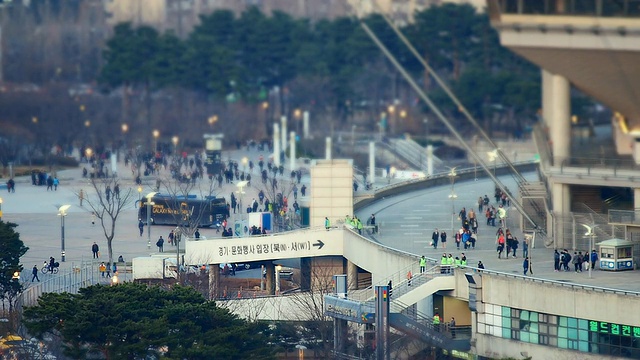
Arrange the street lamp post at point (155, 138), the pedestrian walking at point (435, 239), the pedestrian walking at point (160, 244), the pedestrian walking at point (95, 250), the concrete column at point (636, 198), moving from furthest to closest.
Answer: the street lamp post at point (155, 138)
the pedestrian walking at point (160, 244)
the pedestrian walking at point (95, 250)
the pedestrian walking at point (435, 239)
the concrete column at point (636, 198)

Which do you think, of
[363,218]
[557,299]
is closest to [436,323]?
[557,299]

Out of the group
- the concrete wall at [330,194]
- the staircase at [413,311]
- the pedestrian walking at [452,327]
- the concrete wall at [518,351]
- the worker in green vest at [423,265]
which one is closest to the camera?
the concrete wall at [518,351]

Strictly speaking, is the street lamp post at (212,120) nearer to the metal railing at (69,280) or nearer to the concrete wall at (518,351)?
the metal railing at (69,280)

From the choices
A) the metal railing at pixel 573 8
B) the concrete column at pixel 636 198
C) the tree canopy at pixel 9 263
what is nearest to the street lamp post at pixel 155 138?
the tree canopy at pixel 9 263

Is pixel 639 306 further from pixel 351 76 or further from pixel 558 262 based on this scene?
pixel 351 76

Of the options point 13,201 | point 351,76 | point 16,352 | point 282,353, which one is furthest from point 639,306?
point 351,76
